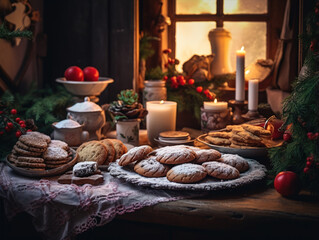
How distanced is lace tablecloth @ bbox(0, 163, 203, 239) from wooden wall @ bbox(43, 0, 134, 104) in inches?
50.3

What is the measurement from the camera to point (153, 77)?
2.87 meters

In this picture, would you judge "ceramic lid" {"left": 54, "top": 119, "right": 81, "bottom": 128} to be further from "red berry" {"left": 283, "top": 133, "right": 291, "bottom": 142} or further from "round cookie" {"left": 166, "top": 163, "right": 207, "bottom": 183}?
"red berry" {"left": 283, "top": 133, "right": 291, "bottom": 142}

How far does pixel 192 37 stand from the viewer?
3.21m

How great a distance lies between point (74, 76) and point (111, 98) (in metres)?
0.45

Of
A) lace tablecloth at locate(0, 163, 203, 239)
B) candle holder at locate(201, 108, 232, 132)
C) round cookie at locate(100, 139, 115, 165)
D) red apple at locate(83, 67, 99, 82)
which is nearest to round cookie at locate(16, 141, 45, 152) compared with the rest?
lace tablecloth at locate(0, 163, 203, 239)

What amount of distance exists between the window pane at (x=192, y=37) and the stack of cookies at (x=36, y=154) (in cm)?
171

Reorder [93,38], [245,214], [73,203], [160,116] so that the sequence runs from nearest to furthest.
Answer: [245,214] → [73,203] → [160,116] → [93,38]

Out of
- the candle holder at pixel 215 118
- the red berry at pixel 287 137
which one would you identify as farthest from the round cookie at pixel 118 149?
the red berry at pixel 287 137

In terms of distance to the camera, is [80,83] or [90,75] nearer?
[80,83]

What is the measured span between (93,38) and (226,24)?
1.02 meters

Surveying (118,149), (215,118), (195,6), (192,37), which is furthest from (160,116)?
(195,6)

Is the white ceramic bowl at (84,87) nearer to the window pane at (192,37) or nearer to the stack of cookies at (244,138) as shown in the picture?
the stack of cookies at (244,138)

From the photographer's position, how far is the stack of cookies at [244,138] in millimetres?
1866

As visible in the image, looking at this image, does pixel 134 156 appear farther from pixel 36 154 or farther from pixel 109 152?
pixel 36 154
